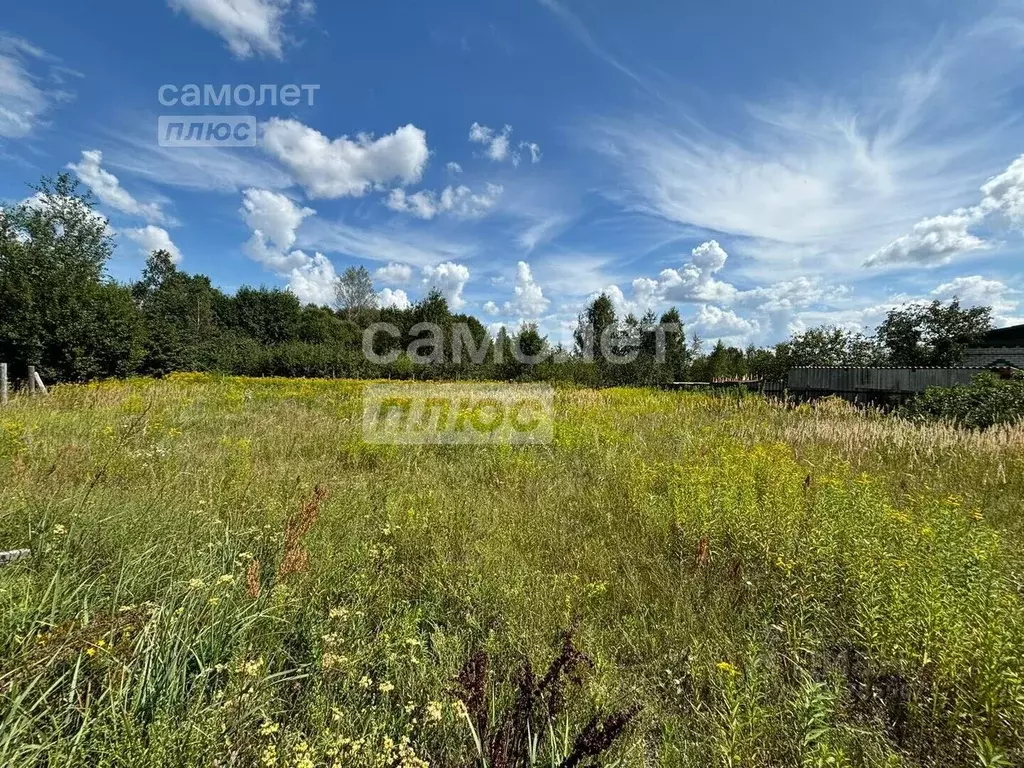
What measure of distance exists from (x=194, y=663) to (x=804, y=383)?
1591cm

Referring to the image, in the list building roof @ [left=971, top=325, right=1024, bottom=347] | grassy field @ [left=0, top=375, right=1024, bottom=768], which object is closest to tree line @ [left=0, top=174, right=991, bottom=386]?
building roof @ [left=971, top=325, right=1024, bottom=347]

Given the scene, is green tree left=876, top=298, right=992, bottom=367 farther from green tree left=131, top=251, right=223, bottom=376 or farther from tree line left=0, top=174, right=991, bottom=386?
green tree left=131, top=251, right=223, bottom=376

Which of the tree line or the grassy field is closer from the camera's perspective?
the grassy field

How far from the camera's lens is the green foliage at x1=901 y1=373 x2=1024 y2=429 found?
7.12 meters

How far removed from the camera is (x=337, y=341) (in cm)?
3453

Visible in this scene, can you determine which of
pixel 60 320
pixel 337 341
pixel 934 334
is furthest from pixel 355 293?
pixel 934 334

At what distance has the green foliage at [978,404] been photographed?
7125mm

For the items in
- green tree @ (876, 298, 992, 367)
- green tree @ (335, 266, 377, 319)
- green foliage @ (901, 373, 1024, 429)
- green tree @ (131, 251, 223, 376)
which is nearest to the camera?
green foliage @ (901, 373, 1024, 429)

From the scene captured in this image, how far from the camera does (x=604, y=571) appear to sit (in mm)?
2809

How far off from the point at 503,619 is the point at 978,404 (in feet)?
32.9

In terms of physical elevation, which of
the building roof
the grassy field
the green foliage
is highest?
the building roof

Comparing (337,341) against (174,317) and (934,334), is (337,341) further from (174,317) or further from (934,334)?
(934,334)

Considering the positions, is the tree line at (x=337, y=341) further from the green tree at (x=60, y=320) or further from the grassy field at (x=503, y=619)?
the grassy field at (x=503, y=619)

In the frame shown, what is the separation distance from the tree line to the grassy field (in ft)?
49.8
